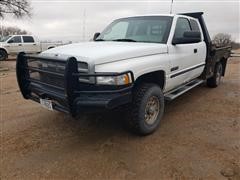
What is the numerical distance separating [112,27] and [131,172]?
10.4 ft

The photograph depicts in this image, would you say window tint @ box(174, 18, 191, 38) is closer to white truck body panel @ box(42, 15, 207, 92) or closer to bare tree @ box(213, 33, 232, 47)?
white truck body panel @ box(42, 15, 207, 92)

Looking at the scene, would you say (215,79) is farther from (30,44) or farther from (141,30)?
(30,44)

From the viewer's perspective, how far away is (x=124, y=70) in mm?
Result: 3123


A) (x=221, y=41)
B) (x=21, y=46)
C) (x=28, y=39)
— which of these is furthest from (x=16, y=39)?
(x=221, y=41)

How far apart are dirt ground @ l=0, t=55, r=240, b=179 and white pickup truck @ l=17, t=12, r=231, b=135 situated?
1.43 ft

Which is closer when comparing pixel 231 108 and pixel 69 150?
pixel 69 150

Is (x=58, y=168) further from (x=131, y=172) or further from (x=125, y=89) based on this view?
(x=125, y=89)

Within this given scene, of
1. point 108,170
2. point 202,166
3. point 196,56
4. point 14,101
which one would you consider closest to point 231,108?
point 196,56

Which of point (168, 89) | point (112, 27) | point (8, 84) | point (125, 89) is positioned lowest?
point (8, 84)

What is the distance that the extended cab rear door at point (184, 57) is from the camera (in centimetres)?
431

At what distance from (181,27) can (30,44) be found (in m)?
15.7

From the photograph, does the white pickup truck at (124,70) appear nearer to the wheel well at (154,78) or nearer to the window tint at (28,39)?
the wheel well at (154,78)

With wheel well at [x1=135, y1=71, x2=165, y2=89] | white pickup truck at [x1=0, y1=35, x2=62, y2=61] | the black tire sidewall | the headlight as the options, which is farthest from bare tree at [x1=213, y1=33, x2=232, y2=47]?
white pickup truck at [x1=0, y1=35, x2=62, y2=61]

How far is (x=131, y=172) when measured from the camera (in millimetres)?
2889
